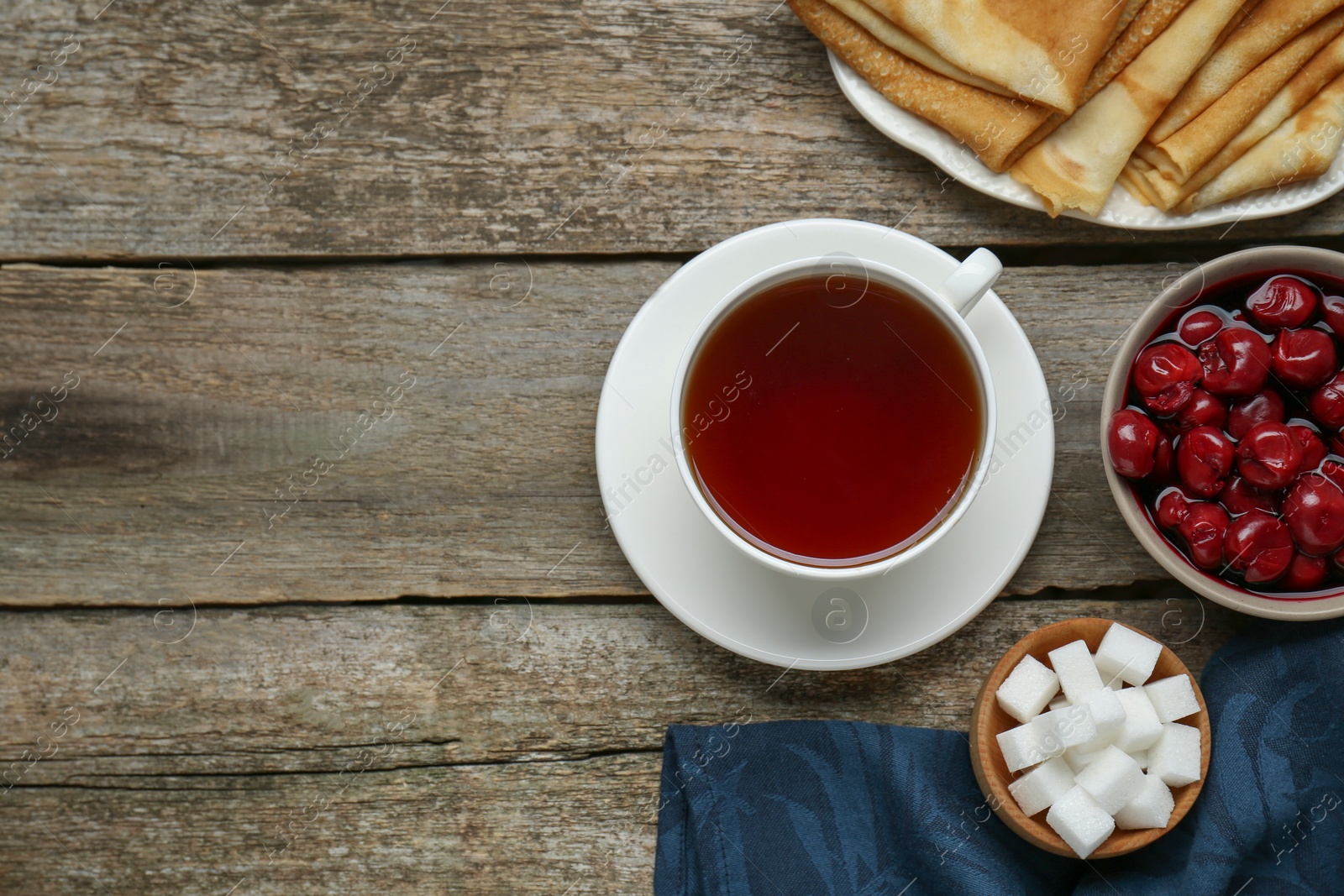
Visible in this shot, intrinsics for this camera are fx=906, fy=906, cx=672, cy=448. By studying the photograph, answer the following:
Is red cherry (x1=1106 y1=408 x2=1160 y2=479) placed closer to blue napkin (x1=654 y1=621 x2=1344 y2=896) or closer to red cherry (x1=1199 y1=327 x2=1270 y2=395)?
→ red cherry (x1=1199 y1=327 x2=1270 y2=395)

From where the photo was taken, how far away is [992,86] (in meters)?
0.94

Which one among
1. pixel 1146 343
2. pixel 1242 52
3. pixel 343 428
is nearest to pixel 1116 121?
pixel 1242 52

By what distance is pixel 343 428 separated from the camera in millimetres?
1071

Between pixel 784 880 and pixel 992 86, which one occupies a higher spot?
pixel 992 86

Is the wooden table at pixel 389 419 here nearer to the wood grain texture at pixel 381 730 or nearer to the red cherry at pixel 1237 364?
the wood grain texture at pixel 381 730

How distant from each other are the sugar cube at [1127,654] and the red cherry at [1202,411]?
0.74ft

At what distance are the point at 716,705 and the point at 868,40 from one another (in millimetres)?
761

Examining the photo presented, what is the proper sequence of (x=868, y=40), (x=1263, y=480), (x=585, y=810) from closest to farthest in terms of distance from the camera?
(x=1263, y=480) → (x=868, y=40) → (x=585, y=810)

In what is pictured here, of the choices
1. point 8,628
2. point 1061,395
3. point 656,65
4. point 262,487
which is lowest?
point 8,628

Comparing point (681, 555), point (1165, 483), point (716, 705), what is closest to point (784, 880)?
point (716, 705)

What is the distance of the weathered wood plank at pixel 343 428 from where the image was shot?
106 cm

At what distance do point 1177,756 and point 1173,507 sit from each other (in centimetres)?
26

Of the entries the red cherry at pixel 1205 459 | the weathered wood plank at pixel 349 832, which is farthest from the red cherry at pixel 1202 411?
the weathered wood plank at pixel 349 832

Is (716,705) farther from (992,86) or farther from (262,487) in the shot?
(992,86)
